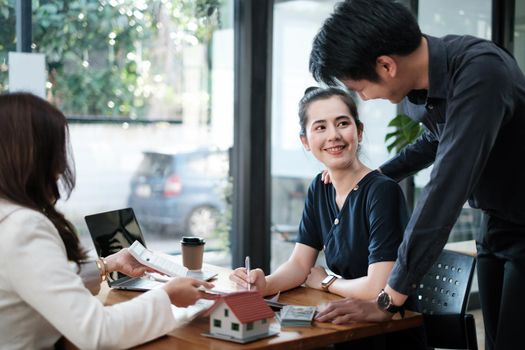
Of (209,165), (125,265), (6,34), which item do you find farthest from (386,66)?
(209,165)

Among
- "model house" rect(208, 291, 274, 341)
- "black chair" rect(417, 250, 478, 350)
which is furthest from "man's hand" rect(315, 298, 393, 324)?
"black chair" rect(417, 250, 478, 350)

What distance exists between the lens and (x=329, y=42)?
1900 millimetres

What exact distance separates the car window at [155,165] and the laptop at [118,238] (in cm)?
165

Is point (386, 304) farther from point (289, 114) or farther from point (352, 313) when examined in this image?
point (289, 114)

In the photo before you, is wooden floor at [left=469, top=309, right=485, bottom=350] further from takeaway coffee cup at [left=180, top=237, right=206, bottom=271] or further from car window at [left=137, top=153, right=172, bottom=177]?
takeaway coffee cup at [left=180, top=237, right=206, bottom=271]

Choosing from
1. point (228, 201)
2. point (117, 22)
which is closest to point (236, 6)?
point (117, 22)

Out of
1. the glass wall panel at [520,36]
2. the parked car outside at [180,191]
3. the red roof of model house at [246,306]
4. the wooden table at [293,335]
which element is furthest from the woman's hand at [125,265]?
the glass wall panel at [520,36]

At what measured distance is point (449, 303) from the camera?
239 cm

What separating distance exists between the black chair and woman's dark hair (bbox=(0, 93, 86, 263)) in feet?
4.03

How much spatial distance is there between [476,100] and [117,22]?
8.71 ft

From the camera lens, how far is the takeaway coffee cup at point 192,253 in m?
2.57

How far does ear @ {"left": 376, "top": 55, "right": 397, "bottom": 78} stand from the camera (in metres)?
1.90

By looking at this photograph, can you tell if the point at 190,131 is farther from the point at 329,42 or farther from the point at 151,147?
the point at 329,42

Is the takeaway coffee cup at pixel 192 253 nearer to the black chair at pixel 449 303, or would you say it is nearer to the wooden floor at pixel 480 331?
the black chair at pixel 449 303
